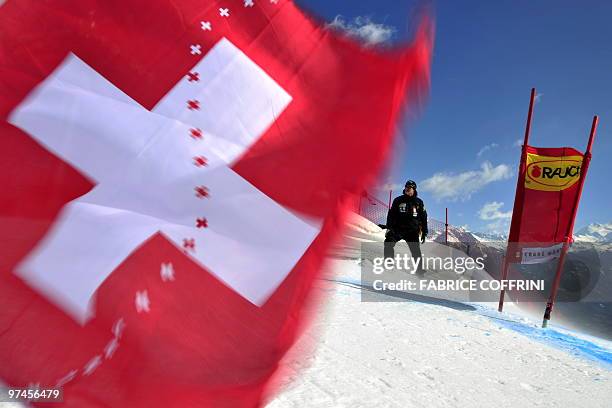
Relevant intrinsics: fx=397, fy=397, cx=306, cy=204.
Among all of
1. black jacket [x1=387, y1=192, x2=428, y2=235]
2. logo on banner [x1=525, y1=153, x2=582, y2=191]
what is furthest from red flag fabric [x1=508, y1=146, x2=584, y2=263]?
black jacket [x1=387, y1=192, x2=428, y2=235]

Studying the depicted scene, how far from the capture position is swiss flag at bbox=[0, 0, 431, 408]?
114 centimetres

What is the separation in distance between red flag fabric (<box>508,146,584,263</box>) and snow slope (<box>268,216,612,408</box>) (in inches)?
48.1

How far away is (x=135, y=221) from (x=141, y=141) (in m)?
0.29

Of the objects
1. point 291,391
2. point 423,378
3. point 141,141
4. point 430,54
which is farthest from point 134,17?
point 423,378

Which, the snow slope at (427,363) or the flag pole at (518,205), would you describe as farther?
the flag pole at (518,205)

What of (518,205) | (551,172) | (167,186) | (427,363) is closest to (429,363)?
(427,363)

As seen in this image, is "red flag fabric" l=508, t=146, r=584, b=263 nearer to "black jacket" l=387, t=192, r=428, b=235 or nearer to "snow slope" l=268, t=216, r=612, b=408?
"black jacket" l=387, t=192, r=428, b=235

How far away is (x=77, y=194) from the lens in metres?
1.28

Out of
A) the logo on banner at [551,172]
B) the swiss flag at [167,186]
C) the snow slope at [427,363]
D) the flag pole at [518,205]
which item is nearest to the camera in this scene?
the swiss flag at [167,186]

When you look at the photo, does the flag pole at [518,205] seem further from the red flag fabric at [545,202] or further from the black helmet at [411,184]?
the black helmet at [411,184]

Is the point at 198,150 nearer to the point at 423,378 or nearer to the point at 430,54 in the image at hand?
the point at 430,54

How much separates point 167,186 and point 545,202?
13.5 feet

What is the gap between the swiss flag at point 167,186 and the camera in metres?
1.14

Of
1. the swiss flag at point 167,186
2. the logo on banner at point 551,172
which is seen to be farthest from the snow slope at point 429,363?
the logo on banner at point 551,172
